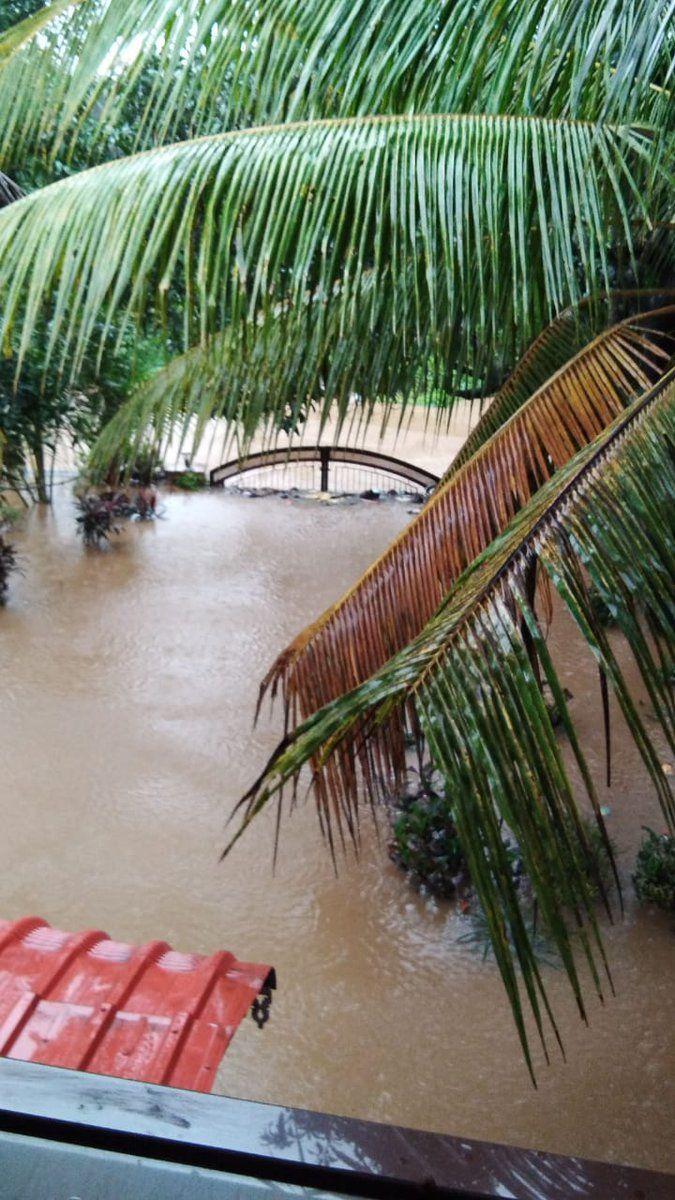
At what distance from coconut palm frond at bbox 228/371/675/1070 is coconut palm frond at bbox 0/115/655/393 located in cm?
57

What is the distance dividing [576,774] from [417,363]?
3.39m

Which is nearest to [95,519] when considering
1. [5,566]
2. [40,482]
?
[40,482]

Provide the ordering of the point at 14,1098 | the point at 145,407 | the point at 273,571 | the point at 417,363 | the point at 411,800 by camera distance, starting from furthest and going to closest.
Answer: the point at 273,571, the point at 411,800, the point at 145,407, the point at 417,363, the point at 14,1098

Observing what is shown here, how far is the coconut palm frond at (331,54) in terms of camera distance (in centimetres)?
206

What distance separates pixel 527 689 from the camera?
61.1 inches

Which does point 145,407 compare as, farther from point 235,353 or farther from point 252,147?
point 252,147

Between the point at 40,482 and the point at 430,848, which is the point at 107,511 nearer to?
the point at 40,482

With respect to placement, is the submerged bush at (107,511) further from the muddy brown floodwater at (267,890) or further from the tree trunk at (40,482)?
the muddy brown floodwater at (267,890)

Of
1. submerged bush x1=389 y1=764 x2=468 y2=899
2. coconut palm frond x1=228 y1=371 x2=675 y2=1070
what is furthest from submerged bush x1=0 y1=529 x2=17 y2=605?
coconut palm frond x1=228 y1=371 x2=675 y2=1070

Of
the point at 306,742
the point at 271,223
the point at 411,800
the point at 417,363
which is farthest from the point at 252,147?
the point at 411,800

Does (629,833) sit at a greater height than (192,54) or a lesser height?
lesser

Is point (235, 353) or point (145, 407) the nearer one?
point (235, 353)

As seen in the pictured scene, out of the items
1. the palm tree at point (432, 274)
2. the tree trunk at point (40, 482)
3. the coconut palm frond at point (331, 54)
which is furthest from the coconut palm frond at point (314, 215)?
the tree trunk at point (40, 482)

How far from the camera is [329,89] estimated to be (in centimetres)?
238
